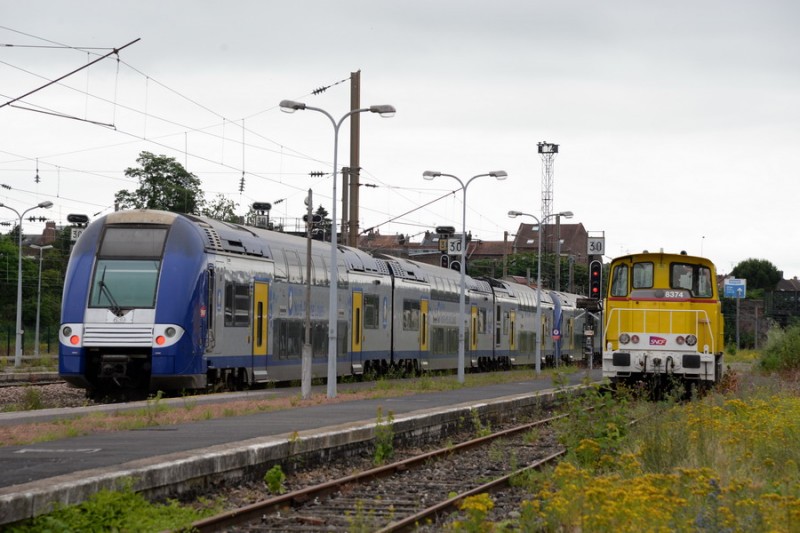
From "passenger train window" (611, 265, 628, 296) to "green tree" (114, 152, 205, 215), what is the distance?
4938cm

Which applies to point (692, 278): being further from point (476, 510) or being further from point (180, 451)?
point (476, 510)

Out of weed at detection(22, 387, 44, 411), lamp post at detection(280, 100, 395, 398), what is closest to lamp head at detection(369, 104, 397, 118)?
lamp post at detection(280, 100, 395, 398)

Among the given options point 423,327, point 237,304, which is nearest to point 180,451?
point 237,304

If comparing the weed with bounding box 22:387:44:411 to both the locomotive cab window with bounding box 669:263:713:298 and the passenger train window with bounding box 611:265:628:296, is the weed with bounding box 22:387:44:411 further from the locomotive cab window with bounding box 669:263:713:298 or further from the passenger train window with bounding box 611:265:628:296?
the locomotive cab window with bounding box 669:263:713:298

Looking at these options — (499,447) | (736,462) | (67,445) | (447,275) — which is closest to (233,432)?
(67,445)

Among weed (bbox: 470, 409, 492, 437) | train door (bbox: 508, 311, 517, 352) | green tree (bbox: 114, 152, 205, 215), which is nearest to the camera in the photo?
weed (bbox: 470, 409, 492, 437)

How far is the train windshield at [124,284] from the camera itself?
76.9ft

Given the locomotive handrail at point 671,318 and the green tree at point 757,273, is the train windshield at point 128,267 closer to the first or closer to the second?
the locomotive handrail at point 671,318

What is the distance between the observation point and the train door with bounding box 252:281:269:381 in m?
26.8

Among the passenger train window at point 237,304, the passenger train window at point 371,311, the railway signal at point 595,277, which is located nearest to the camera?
the passenger train window at point 237,304

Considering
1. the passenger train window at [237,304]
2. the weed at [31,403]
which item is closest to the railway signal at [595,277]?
the passenger train window at [237,304]

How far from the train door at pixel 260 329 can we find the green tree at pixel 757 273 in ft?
376

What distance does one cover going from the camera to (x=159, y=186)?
73.4 meters

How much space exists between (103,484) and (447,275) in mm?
36109
